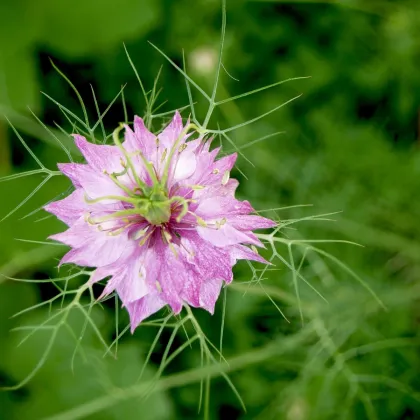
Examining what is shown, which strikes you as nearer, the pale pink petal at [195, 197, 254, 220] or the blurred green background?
the pale pink petal at [195, 197, 254, 220]

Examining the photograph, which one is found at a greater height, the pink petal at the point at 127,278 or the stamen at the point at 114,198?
the stamen at the point at 114,198

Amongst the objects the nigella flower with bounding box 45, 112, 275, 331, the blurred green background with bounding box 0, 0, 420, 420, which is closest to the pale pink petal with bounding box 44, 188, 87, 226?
the nigella flower with bounding box 45, 112, 275, 331

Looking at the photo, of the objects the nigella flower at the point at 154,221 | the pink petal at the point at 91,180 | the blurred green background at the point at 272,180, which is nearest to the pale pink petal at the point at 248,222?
the nigella flower at the point at 154,221

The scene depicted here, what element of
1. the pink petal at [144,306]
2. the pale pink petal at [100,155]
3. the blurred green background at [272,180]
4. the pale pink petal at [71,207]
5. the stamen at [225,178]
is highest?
the pale pink petal at [100,155]

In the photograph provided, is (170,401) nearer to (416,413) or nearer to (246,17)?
(416,413)

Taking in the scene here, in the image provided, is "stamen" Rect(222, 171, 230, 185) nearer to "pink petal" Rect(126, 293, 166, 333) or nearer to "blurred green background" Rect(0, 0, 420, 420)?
"pink petal" Rect(126, 293, 166, 333)

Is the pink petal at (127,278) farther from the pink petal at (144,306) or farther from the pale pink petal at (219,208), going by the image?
the pale pink petal at (219,208)

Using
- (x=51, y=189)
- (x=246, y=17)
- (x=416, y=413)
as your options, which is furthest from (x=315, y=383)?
(x=246, y=17)
